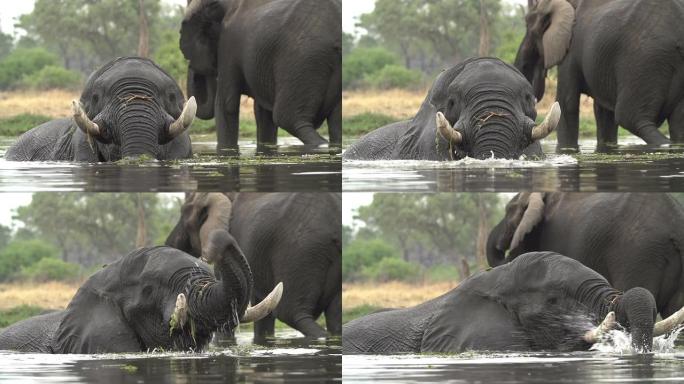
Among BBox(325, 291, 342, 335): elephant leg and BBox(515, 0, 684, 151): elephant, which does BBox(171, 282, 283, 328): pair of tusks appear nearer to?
BBox(325, 291, 342, 335): elephant leg

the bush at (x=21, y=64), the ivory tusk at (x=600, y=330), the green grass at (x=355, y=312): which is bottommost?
the ivory tusk at (x=600, y=330)

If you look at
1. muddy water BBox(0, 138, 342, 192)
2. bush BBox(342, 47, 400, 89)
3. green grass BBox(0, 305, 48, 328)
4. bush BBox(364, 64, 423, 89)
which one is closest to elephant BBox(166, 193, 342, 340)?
muddy water BBox(0, 138, 342, 192)

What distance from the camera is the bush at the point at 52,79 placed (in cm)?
2475

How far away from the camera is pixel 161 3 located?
A: 24.3 metres

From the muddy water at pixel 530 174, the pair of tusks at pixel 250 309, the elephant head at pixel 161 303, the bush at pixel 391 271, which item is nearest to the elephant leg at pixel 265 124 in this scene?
the bush at pixel 391 271

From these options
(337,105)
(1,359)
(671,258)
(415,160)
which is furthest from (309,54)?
(1,359)

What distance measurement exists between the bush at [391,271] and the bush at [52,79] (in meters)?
5.59

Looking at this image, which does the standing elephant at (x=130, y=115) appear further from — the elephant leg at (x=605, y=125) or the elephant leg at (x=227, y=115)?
the elephant leg at (x=605, y=125)

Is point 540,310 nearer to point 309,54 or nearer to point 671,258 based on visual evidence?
point 671,258

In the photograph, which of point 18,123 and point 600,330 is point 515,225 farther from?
point 18,123

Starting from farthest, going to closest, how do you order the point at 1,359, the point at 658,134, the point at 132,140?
the point at 658,134 → the point at 132,140 → the point at 1,359

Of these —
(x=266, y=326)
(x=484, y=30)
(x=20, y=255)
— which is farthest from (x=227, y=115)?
(x=484, y=30)

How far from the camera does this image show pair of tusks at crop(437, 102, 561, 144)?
15.4 meters

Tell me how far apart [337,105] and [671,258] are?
3499mm
